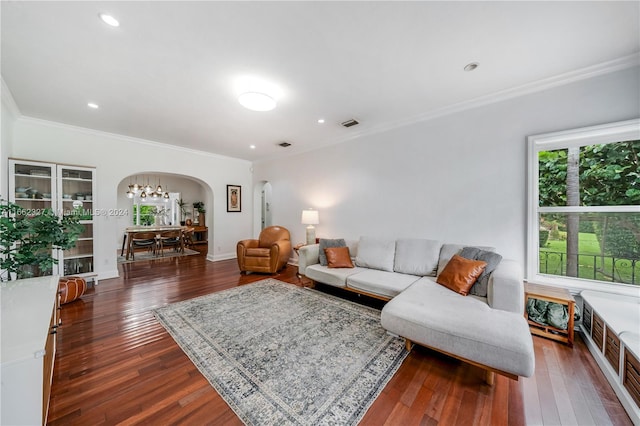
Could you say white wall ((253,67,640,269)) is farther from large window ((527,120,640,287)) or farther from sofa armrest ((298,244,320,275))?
sofa armrest ((298,244,320,275))

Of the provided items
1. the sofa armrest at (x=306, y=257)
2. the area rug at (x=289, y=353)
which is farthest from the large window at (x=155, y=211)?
the sofa armrest at (x=306, y=257)

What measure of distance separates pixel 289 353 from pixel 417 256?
206 centimetres

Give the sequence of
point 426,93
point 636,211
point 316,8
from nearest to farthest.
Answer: point 316,8 < point 636,211 < point 426,93

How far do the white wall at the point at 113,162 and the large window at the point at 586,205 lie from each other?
19.3ft

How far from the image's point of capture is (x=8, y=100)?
281 centimetres

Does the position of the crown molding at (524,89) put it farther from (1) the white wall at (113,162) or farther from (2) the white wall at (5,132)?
(2) the white wall at (5,132)

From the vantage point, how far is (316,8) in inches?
61.5

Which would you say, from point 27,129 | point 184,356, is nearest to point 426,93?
point 184,356

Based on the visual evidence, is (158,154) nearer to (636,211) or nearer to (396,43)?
(396,43)

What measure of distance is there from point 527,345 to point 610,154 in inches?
91.7

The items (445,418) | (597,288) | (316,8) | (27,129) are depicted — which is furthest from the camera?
(27,129)

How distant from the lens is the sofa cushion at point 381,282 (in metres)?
2.71

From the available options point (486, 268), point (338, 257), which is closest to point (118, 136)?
point (338, 257)

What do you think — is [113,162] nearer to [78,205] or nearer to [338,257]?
[78,205]
